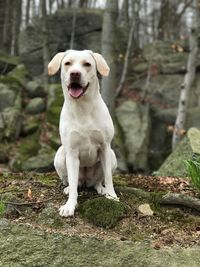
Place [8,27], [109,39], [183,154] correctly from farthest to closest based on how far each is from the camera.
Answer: [8,27] → [109,39] → [183,154]

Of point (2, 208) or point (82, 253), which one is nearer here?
point (82, 253)

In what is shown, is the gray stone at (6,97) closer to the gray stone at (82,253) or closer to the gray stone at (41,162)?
the gray stone at (41,162)

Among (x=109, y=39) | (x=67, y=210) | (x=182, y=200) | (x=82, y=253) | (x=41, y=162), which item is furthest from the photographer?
(x=41, y=162)

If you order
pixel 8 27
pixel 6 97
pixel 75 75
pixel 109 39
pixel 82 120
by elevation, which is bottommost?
pixel 6 97

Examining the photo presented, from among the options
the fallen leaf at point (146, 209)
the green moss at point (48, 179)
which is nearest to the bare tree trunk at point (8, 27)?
the green moss at point (48, 179)

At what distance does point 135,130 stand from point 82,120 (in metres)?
9.87

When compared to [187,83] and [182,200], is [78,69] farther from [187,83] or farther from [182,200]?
[187,83]

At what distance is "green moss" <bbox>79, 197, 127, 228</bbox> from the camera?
14.8ft

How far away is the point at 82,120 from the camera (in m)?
4.73

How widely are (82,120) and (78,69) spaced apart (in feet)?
1.97

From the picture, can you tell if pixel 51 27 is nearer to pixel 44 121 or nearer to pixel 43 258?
pixel 44 121

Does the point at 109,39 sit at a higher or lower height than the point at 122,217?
higher

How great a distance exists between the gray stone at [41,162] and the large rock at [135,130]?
8.20 ft

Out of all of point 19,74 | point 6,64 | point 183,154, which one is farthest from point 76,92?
point 6,64
